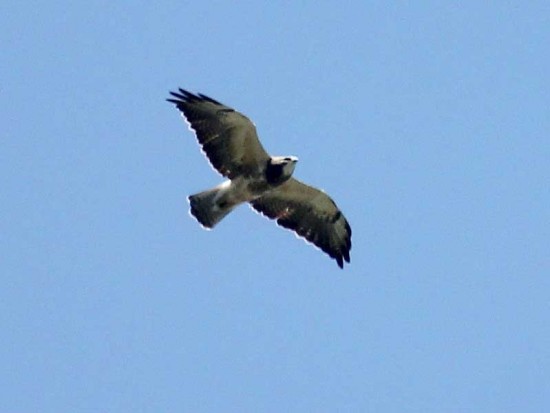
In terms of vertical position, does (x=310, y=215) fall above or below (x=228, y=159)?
above

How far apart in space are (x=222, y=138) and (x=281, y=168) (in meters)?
0.93

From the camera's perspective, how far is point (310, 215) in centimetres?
2181

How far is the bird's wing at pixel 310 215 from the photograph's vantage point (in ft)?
70.2

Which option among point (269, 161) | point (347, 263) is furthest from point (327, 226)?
point (269, 161)

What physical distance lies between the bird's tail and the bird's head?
26.5 inches

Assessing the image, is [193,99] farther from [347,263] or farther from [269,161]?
[347,263]

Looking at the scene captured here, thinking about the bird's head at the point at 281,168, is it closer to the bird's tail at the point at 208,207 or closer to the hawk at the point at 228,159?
the hawk at the point at 228,159

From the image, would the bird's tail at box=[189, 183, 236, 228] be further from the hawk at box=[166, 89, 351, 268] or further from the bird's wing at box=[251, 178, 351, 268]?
the bird's wing at box=[251, 178, 351, 268]

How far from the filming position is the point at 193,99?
66.9ft

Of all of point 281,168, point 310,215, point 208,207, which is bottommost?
point 208,207

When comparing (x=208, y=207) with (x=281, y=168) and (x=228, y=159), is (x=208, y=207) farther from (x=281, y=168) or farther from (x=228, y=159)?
(x=281, y=168)

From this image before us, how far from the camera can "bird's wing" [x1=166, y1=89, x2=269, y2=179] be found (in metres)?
20.3

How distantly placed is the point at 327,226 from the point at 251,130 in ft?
7.83

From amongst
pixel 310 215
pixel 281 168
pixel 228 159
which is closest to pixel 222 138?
pixel 228 159
